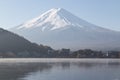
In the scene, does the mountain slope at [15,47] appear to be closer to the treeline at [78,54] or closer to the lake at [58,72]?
the treeline at [78,54]

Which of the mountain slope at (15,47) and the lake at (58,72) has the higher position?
the mountain slope at (15,47)

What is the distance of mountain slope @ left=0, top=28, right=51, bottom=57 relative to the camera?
123188mm

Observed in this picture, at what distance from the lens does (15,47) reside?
125 metres

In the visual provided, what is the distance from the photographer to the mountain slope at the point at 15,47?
4850 inches

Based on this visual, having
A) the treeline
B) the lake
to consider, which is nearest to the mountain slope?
A: the treeline

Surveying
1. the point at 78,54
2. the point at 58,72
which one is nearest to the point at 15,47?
the point at 78,54

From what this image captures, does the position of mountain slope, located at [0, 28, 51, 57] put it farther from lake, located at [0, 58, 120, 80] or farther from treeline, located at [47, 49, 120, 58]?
lake, located at [0, 58, 120, 80]

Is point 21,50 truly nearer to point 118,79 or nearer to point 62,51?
point 62,51

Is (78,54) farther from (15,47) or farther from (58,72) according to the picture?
(58,72)

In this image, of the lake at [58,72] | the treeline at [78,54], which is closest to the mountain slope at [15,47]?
the treeline at [78,54]

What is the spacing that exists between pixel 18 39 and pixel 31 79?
96.2 meters

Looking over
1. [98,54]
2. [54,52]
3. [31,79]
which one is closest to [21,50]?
[54,52]

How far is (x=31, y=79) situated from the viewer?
33438 millimetres

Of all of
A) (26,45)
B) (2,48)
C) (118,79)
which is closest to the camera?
(118,79)
